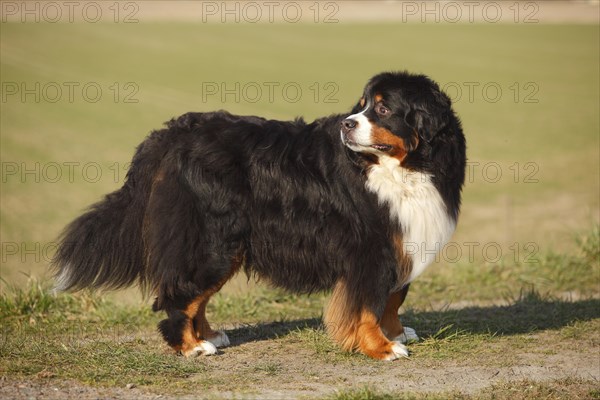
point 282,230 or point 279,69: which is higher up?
point 279,69

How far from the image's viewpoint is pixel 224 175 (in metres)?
6.27

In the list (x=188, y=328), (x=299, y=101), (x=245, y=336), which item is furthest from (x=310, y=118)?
(x=188, y=328)

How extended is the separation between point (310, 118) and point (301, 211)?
23.6 m

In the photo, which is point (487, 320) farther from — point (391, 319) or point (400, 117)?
point (400, 117)

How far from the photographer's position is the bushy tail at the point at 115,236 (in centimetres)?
648

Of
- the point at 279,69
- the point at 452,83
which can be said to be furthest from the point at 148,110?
the point at 452,83

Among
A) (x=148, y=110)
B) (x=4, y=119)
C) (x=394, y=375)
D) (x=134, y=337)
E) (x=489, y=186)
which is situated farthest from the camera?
(x=148, y=110)

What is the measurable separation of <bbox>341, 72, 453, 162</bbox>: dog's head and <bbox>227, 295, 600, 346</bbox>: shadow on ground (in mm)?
1905

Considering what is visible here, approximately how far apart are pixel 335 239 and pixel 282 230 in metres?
0.43

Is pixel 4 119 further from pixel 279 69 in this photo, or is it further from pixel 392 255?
pixel 392 255

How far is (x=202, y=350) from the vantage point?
6297 millimetres

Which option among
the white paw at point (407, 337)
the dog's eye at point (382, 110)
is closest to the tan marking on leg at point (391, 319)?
the white paw at point (407, 337)

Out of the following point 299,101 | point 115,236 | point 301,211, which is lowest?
point 115,236

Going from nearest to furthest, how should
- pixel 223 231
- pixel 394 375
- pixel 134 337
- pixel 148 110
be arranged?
pixel 394 375 < pixel 223 231 < pixel 134 337 < pixel 148 110
